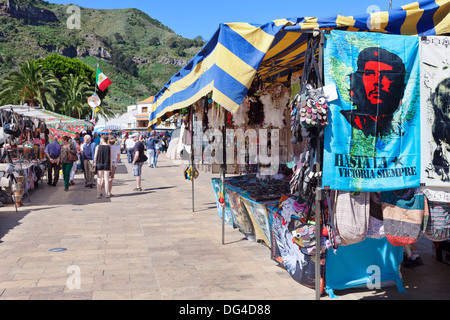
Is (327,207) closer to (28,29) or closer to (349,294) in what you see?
(349,294)

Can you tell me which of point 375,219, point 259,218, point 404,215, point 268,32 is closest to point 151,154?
point 259,218

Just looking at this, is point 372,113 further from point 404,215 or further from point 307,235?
point 307,235

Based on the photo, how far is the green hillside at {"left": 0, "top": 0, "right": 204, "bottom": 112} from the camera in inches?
4542

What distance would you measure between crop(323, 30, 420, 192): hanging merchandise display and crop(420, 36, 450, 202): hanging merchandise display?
0.07 m

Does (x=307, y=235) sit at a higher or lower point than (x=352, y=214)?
lower

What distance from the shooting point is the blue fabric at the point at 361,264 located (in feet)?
14.4

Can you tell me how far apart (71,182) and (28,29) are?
135819 mm

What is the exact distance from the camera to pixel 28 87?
35156 mm

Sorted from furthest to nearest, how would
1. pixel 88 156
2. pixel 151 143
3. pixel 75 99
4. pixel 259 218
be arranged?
pixel 75 99, pixel 151 143, pixel 88 156, pixel 259 218

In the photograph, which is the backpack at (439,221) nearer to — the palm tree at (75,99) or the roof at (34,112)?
the roof at (34,112)

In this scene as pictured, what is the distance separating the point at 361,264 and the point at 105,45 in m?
167

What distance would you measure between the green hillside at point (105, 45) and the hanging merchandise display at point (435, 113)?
3847 inches

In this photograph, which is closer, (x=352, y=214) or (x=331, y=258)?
(x=352, y=214)

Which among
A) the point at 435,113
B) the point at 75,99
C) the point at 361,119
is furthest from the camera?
the point at 75,99
